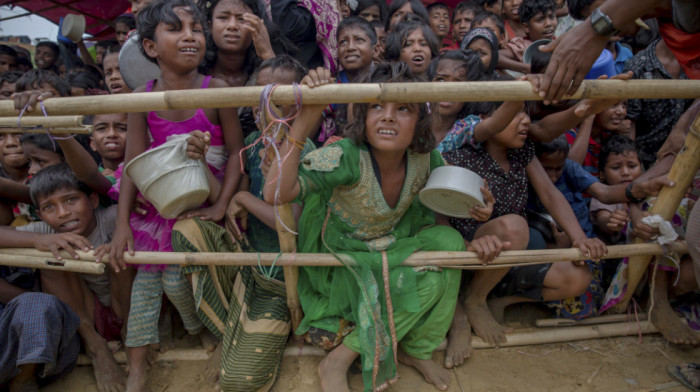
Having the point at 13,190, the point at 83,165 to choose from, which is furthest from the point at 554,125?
the point at 13,190

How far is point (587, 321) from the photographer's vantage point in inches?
101

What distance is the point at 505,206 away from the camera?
2.47 m

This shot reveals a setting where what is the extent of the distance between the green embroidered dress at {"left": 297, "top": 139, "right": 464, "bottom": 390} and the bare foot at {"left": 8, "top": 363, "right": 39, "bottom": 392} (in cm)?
128

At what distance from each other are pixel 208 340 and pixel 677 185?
8.54 ft

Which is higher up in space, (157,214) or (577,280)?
(157,214)

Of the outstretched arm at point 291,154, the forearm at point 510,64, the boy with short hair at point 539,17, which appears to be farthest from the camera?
the boy with short hair at point 539,17

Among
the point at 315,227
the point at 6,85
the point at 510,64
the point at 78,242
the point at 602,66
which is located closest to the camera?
the point at 78,242

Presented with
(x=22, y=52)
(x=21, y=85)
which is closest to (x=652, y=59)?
(x=21, y=85)

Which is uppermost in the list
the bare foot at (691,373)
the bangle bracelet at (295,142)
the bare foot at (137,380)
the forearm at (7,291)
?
the bangle bracelet at (295,142)

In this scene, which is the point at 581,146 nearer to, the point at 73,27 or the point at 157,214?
the point at 157,214

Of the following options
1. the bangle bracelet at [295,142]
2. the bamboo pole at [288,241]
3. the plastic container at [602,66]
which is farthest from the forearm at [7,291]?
the plastic container at [602,66]

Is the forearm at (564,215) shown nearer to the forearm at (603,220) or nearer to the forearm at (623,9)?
the forearm at (603,220)

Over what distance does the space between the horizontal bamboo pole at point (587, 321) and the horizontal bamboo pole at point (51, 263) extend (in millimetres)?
2388

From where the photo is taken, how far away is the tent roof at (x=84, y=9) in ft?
22.9
